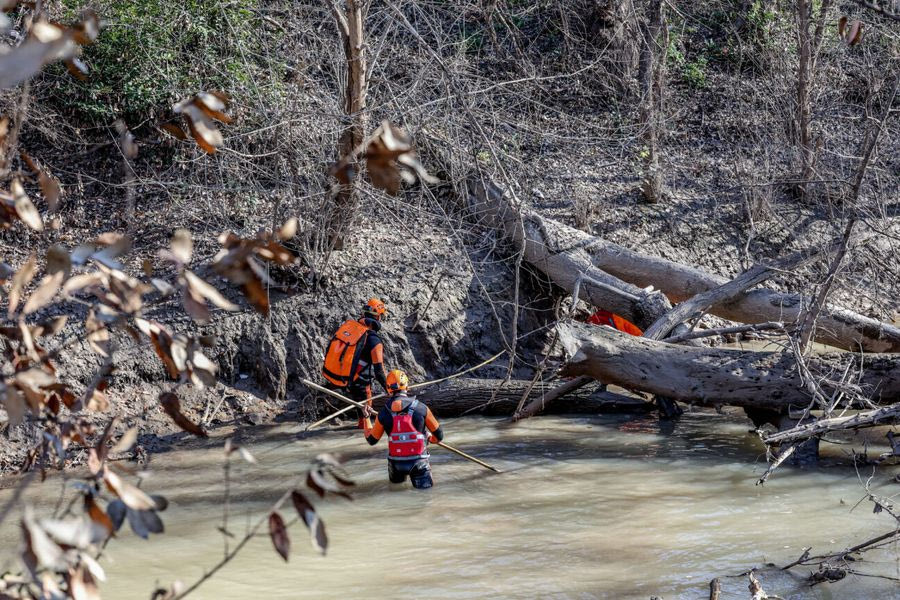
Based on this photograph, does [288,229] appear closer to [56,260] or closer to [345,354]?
[56,260]

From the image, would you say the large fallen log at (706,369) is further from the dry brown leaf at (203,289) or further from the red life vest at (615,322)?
the dry brown leaf at (203,289)

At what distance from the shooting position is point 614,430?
36.4ft

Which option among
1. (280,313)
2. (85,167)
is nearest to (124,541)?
(280,313)

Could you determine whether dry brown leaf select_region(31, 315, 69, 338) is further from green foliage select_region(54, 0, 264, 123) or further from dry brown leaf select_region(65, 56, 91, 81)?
green foliage select_region(54, 0, 264, 123)

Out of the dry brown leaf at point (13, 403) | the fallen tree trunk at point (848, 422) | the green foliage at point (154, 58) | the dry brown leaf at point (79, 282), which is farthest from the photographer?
the green foliage at point (154, 58)

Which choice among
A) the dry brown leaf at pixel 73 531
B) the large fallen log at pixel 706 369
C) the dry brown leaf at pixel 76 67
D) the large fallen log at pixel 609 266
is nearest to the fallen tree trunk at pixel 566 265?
the large fallen log at pixel 609 266

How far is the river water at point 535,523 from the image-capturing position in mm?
Answer: 6809

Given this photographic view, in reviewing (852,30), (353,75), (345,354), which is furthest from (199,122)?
(353,75)

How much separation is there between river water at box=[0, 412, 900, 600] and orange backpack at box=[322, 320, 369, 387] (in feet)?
2.62

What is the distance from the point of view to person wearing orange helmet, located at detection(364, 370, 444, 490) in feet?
29.7

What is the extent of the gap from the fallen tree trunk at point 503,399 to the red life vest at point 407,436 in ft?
8.22

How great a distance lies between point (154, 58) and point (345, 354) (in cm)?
593

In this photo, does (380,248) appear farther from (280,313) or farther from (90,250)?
(90,250)

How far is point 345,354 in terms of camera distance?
10938 millimetres
